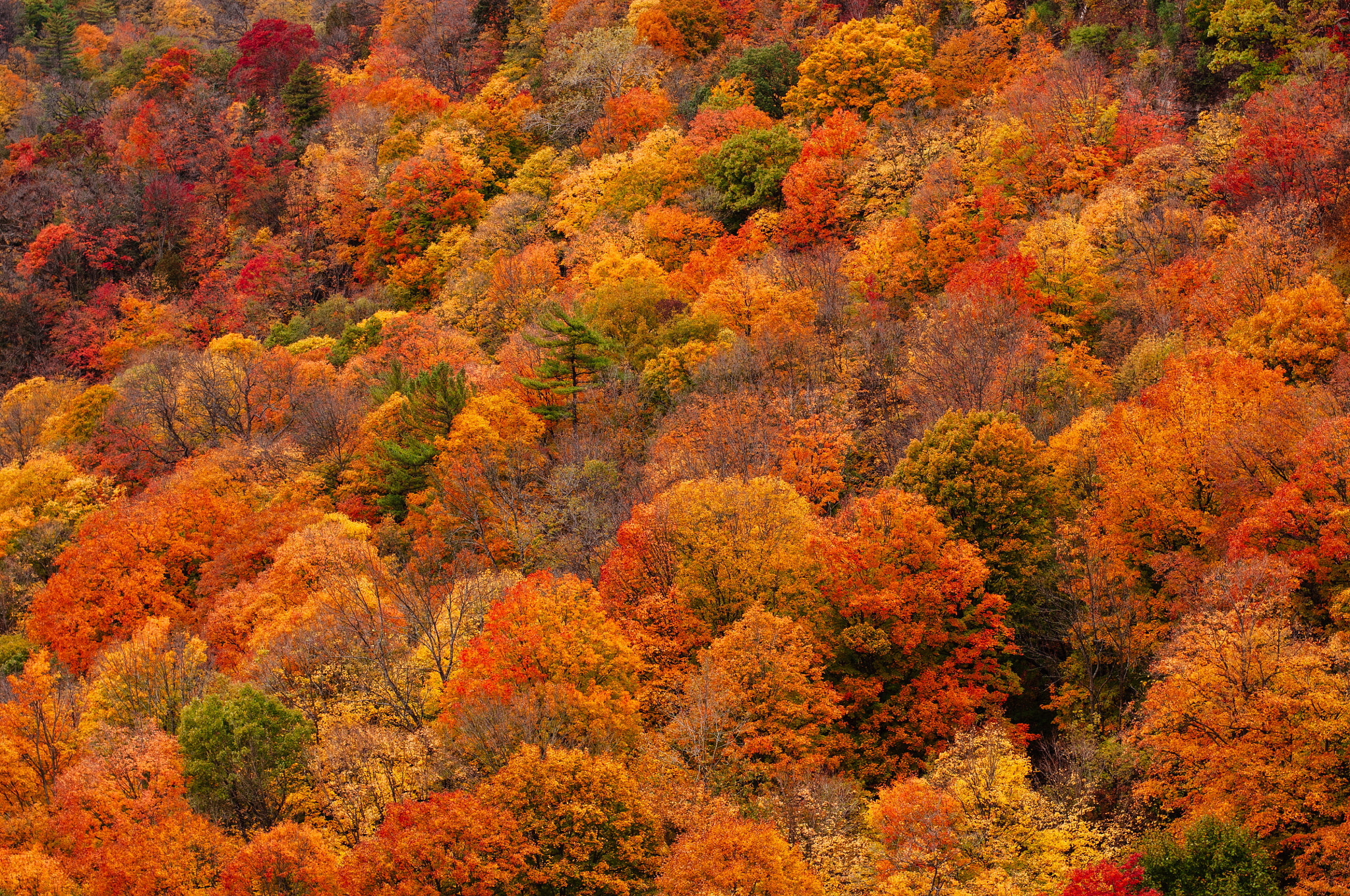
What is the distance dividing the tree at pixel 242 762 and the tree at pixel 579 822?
911cm

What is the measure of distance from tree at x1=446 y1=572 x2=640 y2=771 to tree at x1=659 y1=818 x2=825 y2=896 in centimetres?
696

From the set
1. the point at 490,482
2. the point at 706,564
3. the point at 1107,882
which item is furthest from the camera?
the point at 490,482

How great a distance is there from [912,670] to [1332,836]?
17454 millimetres

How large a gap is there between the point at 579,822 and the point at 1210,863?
15.7 meters

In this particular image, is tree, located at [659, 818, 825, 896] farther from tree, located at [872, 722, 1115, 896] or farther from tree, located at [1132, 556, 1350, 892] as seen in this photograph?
tree, located at [1132, 556, 1350, 892]

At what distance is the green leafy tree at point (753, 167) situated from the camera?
78438 millimetres

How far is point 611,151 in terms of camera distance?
92750 millimetres

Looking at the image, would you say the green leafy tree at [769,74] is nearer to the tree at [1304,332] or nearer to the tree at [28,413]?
the tree at [1304,332]

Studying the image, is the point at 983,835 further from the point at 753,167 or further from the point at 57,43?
the point at 57,43

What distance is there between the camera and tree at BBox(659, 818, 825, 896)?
28031 mm

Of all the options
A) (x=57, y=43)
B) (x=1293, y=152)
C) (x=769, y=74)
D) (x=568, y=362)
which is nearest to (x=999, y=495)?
(x=1293, y=152)

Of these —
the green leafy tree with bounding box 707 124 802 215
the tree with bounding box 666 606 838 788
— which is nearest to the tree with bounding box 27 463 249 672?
the tree with bounding box 666 606 838 788

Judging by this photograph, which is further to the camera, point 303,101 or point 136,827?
point 303,101

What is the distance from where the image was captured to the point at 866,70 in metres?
81.9
